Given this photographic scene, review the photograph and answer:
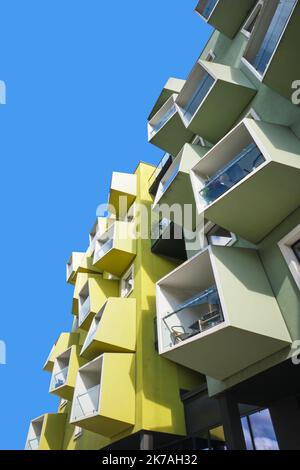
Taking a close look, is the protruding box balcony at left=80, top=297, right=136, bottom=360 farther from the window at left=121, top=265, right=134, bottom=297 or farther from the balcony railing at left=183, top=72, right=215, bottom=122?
the balcony railing at left=183, top=72, right=215, bottom=122

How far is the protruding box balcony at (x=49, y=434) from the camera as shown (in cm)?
1931

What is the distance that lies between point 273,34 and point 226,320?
8.24 metres

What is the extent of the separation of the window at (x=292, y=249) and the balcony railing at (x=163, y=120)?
966 centimetres

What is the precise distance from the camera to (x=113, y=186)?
21000mm

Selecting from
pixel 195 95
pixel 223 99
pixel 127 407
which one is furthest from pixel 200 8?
pixel 127 407

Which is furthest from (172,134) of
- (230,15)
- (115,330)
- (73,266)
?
(73,266)

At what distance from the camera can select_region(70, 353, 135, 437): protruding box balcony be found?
12320 millimetres

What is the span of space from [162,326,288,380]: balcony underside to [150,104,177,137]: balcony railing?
444 inches

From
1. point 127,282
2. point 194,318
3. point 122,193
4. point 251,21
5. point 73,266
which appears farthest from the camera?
point 73,266

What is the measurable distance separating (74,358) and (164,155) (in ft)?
41.7

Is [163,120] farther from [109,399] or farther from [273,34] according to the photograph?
[109,399]

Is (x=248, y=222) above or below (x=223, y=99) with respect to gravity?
below

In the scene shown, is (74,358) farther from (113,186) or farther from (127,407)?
(113,186)

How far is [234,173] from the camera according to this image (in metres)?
9.12
